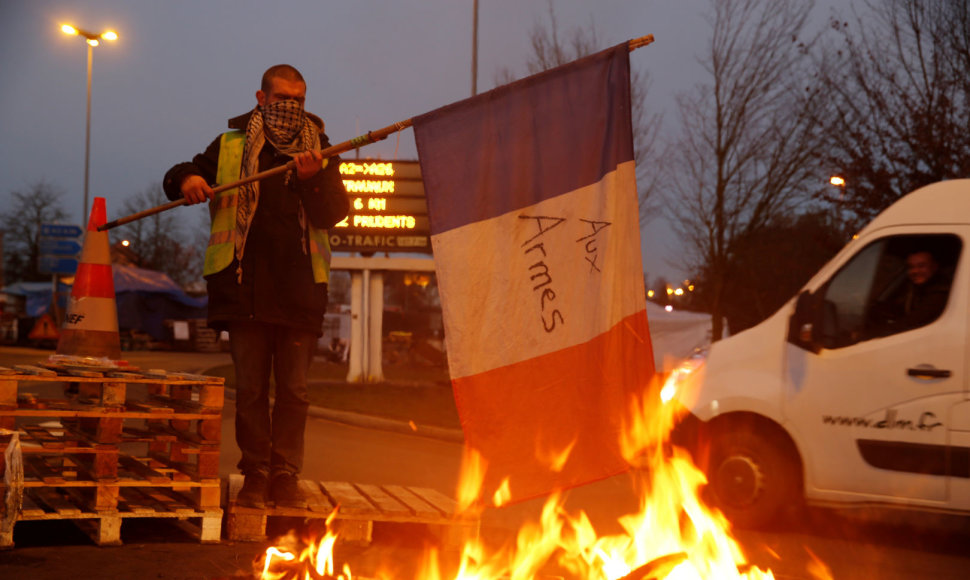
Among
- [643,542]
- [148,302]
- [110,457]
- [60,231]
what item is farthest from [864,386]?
[148,302]

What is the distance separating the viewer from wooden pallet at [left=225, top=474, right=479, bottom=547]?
477 centimetres

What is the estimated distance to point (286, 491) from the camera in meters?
4.89

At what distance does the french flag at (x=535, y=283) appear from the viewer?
3.65 metres

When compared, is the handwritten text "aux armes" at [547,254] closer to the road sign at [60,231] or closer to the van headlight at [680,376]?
the van headlight at [680,376]

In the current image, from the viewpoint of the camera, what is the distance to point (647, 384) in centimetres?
372

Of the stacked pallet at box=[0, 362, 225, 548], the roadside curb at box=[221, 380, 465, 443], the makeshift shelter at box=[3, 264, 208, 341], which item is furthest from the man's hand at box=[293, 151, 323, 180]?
the makeshift shelter at box=[3, 264, 208, 341]

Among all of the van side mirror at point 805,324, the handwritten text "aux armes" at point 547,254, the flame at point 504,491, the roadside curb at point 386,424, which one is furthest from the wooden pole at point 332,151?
the roadside curb at point 386,424

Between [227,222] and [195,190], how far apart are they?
344mm

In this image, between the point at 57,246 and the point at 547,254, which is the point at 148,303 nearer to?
the point at 57,246

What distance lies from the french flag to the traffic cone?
3201mm

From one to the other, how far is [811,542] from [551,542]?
10.1ft

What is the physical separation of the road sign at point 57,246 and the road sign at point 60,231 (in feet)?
0.72

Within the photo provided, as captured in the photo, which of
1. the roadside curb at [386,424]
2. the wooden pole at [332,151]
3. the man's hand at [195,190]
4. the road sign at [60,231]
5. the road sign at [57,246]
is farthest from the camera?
the road sign at [60,231]

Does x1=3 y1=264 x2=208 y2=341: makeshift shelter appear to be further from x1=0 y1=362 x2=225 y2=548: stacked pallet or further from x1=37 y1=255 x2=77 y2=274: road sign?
x1=0 y1=362 x2=225 y2=548: stacked pallet
